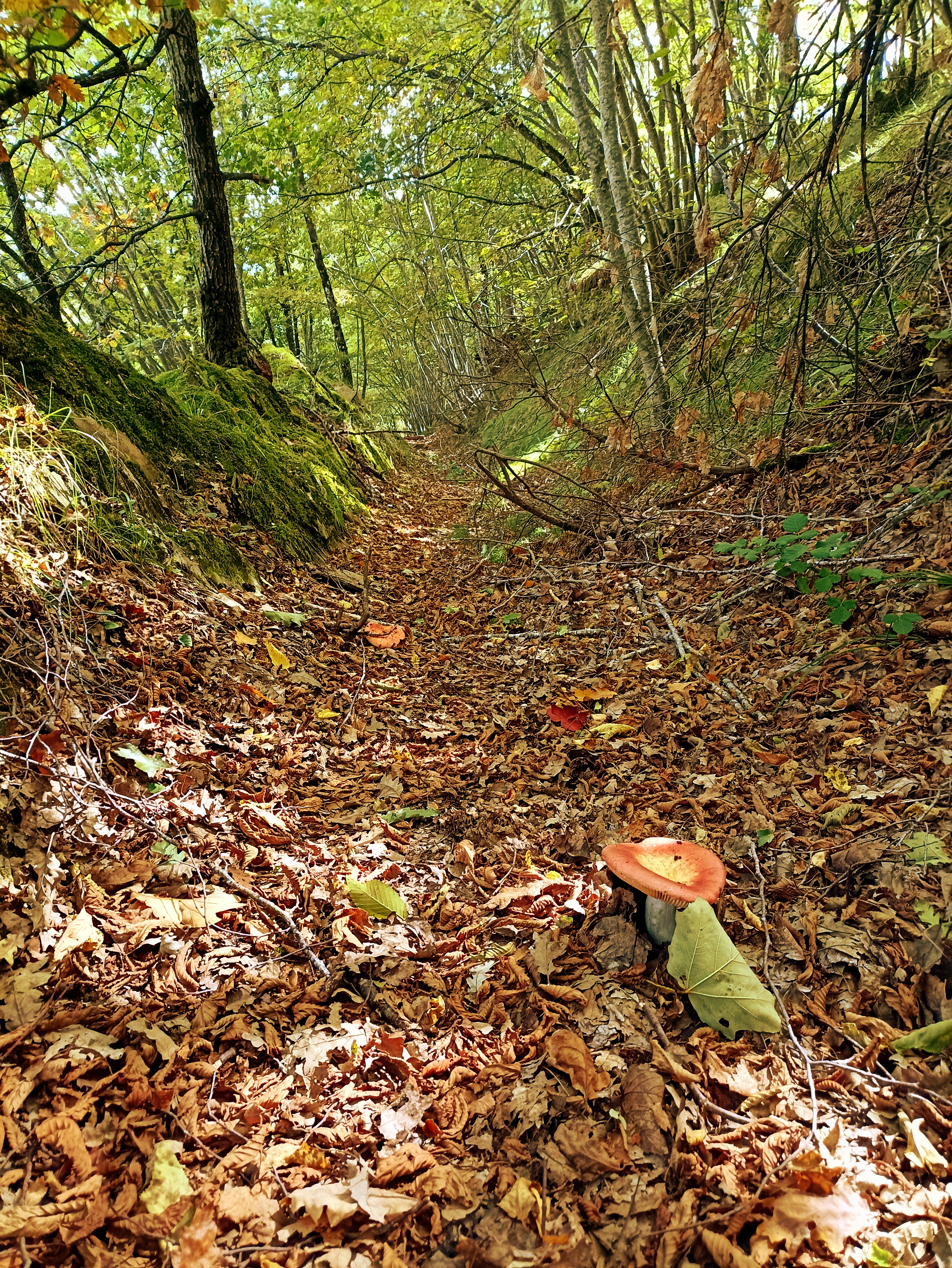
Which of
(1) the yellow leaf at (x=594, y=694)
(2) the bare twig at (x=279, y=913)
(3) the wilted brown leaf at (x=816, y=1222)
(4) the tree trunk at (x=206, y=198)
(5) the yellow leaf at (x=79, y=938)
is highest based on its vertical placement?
(4) the tree trunk at (x=206, y=198)

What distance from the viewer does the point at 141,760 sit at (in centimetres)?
252

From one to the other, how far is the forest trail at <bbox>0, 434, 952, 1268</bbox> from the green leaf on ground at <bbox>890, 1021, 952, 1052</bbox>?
42 mm

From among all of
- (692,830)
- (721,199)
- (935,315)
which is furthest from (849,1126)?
(721,199)

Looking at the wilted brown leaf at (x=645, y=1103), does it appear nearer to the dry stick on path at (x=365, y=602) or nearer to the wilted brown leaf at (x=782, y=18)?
the wilted brown leaf at (x=782, y=18)

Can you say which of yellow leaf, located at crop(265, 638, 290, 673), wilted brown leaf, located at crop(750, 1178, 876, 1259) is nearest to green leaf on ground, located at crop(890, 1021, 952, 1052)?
wilted brown leaf, located at crop(750, 1178, 876, 1259)

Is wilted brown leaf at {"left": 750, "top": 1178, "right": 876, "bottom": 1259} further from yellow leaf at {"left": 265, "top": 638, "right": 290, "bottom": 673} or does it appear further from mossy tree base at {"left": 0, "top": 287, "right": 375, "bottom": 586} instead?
mossy tree base at {"left": 0, "top": 287, "right": 375, "bottom": 586}

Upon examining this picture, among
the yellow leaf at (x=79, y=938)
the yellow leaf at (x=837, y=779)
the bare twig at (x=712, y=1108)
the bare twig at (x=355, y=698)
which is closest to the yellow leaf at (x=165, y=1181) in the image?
the yellow leaf at (x=79, y=938)

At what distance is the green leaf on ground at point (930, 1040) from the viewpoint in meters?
1.65

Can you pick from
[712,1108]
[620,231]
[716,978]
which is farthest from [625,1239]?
[620,231]

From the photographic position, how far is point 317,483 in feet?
21.7

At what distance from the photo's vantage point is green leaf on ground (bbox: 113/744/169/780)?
2.51 m

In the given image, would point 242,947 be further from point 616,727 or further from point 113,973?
point 616,727

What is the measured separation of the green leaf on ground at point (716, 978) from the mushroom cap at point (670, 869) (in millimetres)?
55

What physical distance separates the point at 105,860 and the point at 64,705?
25.2 inches
